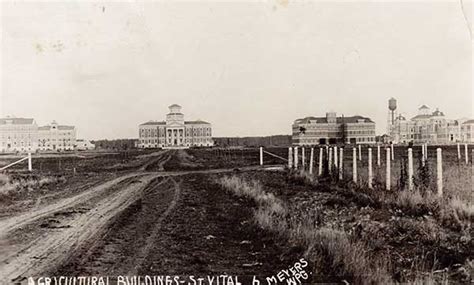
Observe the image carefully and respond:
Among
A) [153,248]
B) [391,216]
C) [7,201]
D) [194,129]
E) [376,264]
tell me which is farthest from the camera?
[194,129]

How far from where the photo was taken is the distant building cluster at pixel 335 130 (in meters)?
113

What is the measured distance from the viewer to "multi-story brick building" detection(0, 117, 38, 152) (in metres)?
100

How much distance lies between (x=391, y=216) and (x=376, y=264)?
3717mm

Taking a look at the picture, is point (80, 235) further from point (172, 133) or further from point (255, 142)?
point (255, 142)

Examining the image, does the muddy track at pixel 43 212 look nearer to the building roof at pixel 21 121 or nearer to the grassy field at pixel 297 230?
the grassy field at pixel 297 230

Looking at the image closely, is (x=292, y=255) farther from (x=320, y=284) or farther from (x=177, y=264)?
(x=177, y=264)

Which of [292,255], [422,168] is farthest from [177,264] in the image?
[422,168]

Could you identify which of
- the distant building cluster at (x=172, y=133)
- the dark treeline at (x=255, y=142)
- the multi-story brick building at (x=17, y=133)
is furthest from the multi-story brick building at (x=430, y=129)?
the multi-story brick building at (x=17, y=133)

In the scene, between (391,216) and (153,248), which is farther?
(391,216)

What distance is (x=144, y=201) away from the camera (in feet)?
42.1

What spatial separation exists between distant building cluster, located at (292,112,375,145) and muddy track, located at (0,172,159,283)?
331 feet

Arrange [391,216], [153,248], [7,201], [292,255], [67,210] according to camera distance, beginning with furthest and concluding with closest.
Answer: [7,201], [67,210], [391,216], [153,248], [292,255]

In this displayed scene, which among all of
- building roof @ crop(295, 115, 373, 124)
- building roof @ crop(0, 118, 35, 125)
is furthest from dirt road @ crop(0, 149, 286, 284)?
building roof @ crop(295, 115, 373, 124)

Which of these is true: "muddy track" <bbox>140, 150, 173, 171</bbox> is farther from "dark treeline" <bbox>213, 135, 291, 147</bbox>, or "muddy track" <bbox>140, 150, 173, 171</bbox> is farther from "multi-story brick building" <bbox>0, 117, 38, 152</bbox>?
"dark treeline" <bbox>213, 135, 291, 147</bbox>
